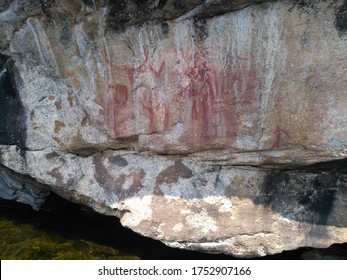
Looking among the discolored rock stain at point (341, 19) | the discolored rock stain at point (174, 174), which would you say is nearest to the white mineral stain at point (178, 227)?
the discolored rock stain at point (174, 174)

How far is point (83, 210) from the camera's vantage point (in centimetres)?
495

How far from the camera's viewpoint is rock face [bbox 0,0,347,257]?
299 centimetres

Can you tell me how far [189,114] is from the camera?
3.37 meters

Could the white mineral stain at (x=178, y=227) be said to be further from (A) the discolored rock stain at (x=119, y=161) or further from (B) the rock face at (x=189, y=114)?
(A) the discolored rock stain at (x=119, y=161)

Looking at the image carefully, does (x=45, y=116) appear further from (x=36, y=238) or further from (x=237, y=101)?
(x=237, y=101)

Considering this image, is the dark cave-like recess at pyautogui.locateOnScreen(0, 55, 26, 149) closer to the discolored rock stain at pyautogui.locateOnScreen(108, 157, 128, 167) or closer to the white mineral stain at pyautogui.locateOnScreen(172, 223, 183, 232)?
the discolored rock stain at pyautogui.locateOnScreen(108, 157, 128, 167)

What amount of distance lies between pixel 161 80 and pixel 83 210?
7.59 ft

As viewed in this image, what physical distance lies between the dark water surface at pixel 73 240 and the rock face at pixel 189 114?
2.12 ft

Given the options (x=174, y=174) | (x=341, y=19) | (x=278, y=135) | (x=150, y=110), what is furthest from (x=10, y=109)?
(x=341, y=19)

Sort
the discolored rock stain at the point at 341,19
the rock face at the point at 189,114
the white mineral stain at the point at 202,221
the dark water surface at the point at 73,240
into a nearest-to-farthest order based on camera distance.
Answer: the discolored rock stain at the point at 341,19 → the rock face at the point at 189,114 → the white mineral stain at the point at 202,221 → the dark water surface at the point at 73,240

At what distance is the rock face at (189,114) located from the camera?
2990 millimetres

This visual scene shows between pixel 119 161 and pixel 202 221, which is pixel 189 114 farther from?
pixel 202 221

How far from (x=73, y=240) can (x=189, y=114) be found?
197 centimetres

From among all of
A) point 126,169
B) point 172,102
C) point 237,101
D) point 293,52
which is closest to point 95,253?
point 126,169
